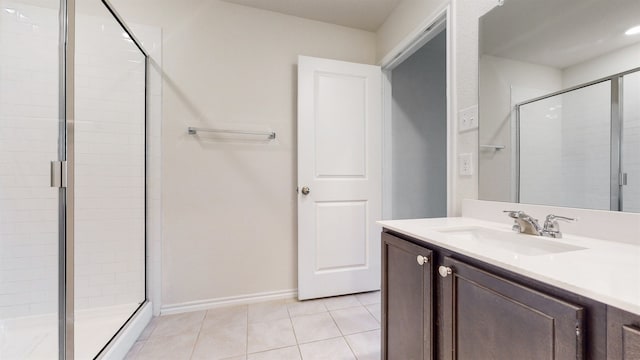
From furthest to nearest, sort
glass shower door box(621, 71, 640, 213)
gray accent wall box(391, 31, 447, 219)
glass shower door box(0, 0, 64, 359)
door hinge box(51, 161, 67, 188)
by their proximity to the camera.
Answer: gray accent wall box(391, 31, 447, 219) → glass shower door box(0, 0, 64, 359) → door hinge box(51, 161, 67, 188) → glass shower door box(621, 71, 640, 213)

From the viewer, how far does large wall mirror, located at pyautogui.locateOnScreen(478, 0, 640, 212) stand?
821 millimetres

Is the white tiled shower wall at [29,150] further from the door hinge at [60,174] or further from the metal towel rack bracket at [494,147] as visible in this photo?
the metal towel rack bracket at [494,147]

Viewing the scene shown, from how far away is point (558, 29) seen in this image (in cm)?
101

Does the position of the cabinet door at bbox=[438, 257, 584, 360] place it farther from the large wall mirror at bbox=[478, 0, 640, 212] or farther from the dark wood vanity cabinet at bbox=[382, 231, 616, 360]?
the large wall mirror at bbox=[478, 0, 640, 212]

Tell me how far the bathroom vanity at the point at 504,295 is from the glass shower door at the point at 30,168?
1532 millimetres

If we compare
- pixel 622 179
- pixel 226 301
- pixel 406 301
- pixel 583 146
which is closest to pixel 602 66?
pixel 583 146

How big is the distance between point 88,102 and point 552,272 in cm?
229

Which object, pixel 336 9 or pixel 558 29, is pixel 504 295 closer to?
pixel 558 29

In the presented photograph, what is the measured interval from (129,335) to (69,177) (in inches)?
39.3

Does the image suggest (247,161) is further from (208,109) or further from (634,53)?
(634,53)

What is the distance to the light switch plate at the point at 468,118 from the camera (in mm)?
1308


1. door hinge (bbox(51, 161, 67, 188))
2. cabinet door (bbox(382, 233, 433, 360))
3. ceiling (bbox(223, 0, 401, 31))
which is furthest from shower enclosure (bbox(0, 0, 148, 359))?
cabinet door (bbox(382, 233, 433, 360))

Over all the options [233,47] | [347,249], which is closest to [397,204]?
[347,249]

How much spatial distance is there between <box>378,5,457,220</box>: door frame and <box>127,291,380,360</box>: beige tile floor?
0.90 m
